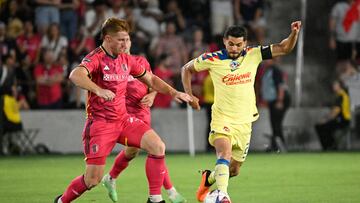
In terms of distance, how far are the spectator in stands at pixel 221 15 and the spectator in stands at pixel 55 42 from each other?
377cm

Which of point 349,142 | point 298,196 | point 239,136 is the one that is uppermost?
point 239,136

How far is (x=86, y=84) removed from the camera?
10.3 meters

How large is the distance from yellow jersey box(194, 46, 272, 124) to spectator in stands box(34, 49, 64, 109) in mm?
11324

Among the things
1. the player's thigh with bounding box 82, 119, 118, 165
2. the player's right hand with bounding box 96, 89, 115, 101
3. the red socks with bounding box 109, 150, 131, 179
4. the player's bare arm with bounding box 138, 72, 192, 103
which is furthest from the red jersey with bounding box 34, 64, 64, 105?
the player's right hand with bounding box 96, 89, 115, 101

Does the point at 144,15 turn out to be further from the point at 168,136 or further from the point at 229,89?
the point at 229,89

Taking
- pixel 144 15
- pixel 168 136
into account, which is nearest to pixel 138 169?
pixel 168 136

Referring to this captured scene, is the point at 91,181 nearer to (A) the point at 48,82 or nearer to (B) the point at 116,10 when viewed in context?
(A) the point at 48,82

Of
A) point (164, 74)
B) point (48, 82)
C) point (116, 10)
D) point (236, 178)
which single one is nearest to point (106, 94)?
point (236, 178)

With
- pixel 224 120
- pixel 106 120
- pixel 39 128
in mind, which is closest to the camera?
pixel 106 120

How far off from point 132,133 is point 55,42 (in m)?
12.9

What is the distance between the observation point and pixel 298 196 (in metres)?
12.8

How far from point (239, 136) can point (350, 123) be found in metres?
12.1

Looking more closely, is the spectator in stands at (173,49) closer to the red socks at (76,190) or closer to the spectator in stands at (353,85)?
the spectator in stands at (353,85)

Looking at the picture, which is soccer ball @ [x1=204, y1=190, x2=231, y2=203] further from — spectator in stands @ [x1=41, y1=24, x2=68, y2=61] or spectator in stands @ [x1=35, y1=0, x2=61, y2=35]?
spectator in stands @ [x1=35, y1=0, x2=61, y2=35]
